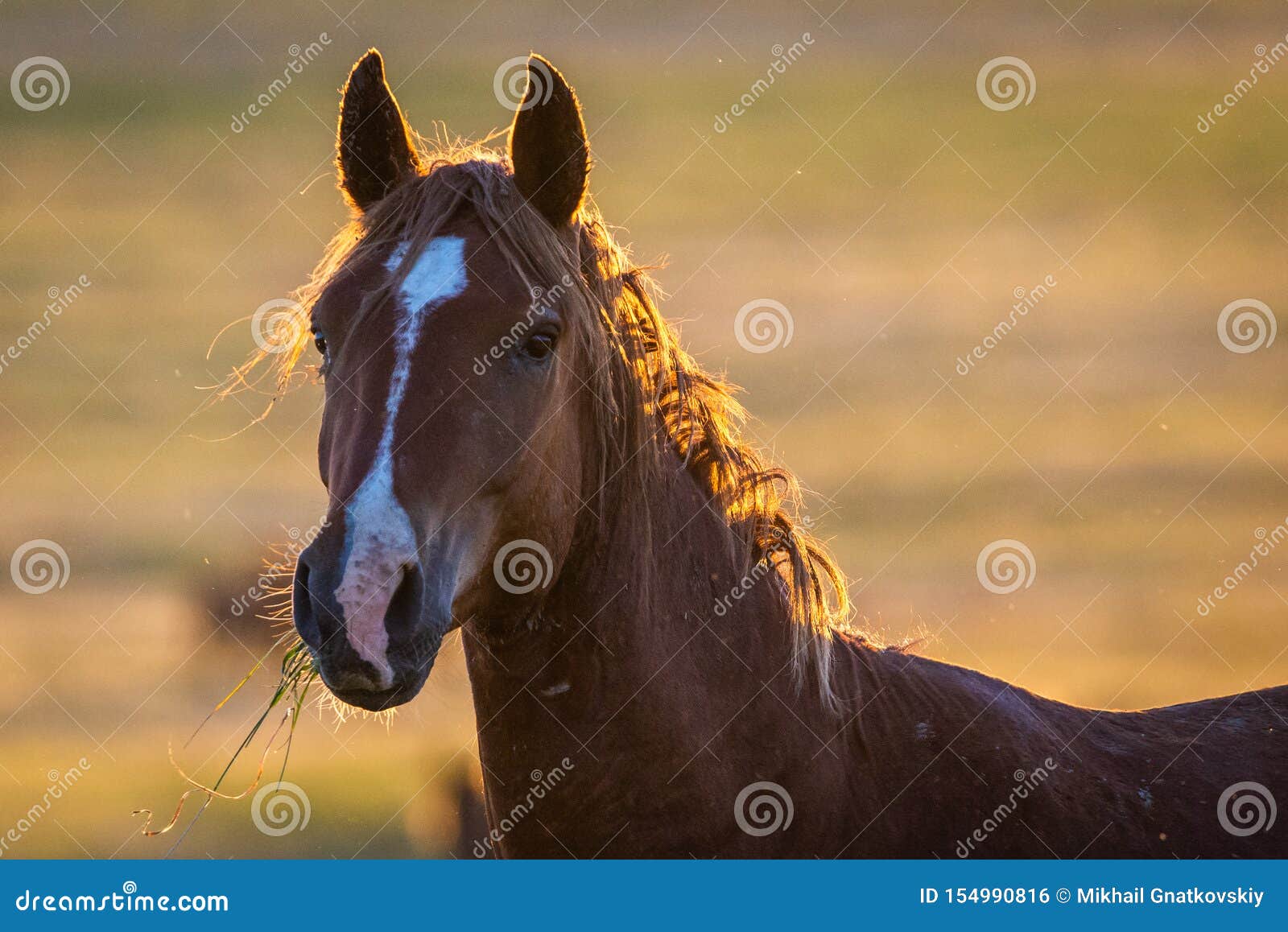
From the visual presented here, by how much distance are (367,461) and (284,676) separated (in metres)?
1.19

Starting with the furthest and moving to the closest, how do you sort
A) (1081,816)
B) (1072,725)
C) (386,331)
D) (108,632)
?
1. (108,632)
2. (1072,725)
3. (1081,816)
4. (386,331)

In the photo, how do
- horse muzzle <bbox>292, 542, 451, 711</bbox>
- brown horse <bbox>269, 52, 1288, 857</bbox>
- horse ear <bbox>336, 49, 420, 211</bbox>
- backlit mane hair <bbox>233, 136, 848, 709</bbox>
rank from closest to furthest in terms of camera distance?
1. horse muzzle <bbox>292, 542, 451, 711</bbox>
2. brown horse <bbox>269, 52, 1288, 857</bbox>
3. backlit mane hair <bbox>233, 136, 848, 709</bbox>
4. horse ear <bbox>336, 49, 420, 211</bbox>

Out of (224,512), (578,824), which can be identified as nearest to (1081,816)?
(578,824)

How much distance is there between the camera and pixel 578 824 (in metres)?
3.78

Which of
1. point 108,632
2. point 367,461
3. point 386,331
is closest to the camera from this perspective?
point 367,461

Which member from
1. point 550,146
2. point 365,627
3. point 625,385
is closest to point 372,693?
point 365,627

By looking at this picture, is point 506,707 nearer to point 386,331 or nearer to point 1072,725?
point 386,331

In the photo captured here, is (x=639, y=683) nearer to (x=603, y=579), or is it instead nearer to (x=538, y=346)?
(x=603, y=579)

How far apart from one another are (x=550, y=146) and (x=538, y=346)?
76 cm

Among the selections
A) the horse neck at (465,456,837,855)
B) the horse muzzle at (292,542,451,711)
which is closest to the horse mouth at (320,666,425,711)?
the horse muzzle at (292,542,451,711)

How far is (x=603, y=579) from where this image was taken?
3896 millimetres

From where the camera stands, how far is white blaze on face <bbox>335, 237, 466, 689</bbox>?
3119 mm

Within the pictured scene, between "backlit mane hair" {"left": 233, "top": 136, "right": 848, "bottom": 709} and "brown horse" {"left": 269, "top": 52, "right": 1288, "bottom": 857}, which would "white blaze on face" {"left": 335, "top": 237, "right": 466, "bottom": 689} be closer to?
"brown horse" {"left": 269, "top": 52, "right": 1288, "bottom": 857}

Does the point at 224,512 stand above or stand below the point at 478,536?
below
